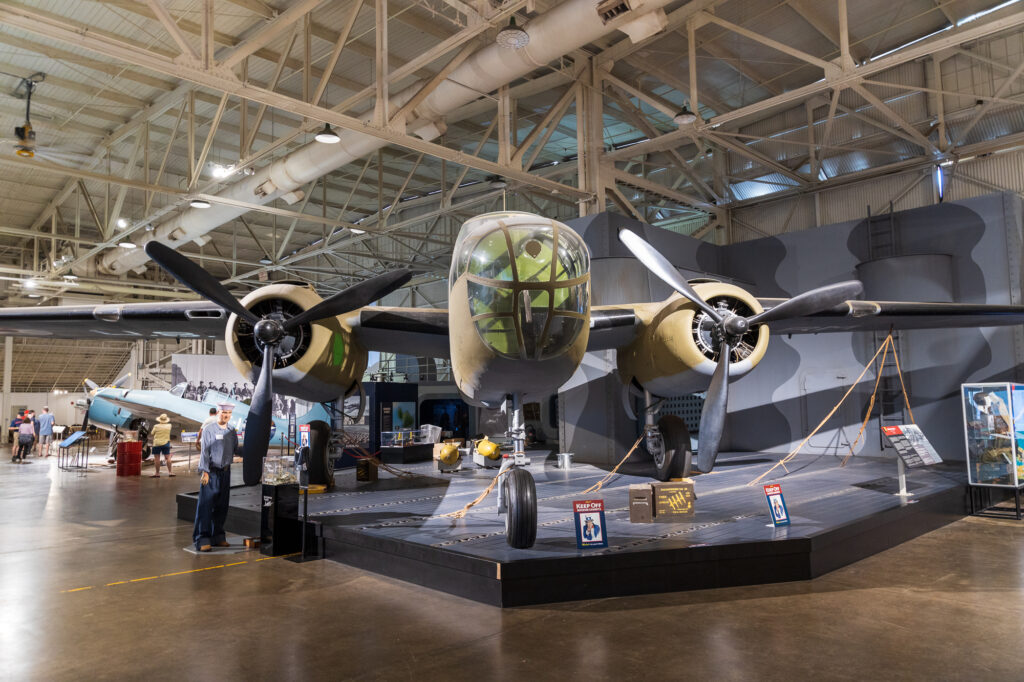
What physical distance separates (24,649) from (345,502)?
474 cm

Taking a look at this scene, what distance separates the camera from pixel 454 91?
12.2 meters

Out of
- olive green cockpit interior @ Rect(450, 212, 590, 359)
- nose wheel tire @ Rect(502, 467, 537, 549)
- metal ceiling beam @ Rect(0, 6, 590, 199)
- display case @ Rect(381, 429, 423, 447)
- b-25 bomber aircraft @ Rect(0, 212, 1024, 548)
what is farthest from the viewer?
display case @ Rect(381, 429, 423, 447)

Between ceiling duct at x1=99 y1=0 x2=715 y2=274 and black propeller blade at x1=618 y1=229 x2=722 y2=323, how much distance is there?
3.92m

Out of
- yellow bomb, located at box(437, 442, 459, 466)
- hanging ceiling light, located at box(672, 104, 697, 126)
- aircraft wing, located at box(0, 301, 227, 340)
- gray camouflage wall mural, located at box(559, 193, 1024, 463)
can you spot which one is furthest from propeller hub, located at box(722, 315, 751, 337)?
yellow bomb, located at box(437, 442, 459, 466)

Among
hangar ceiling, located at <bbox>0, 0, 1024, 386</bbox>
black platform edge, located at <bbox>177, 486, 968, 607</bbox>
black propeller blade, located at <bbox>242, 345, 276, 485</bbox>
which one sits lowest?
black platform edge, located at <bbox>177, 486, 968, 607</bbox>

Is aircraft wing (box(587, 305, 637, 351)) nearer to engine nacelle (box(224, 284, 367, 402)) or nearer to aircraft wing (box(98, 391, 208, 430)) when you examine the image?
engine nacelle (box(224, 284, 367, 402))

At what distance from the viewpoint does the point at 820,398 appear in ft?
52.3

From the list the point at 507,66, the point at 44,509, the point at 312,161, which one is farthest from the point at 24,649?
the point at 312,161

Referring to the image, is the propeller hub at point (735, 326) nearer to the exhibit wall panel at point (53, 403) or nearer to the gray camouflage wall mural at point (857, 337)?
the gray camouflage wall mural at point (857, 337)

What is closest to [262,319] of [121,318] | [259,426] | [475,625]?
[259,426]

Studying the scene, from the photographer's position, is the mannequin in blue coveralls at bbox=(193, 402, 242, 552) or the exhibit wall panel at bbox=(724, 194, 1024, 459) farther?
the exhibit wall panel at bbox=(724, 194, 1024, 459)

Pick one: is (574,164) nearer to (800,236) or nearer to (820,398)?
(800,236)

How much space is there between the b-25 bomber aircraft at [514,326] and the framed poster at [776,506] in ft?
2.52

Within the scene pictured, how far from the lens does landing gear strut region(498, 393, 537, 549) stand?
6234 mm
